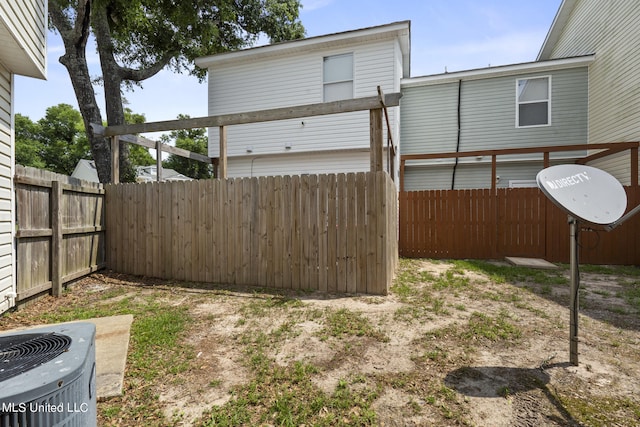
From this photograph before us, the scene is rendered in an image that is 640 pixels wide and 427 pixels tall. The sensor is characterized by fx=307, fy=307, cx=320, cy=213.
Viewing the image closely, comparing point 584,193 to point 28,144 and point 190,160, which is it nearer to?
point 190,160

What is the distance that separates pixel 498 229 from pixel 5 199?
9365 mm

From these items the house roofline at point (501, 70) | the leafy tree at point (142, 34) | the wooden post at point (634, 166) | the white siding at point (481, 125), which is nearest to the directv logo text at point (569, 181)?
the wooden post at point (634, 166)

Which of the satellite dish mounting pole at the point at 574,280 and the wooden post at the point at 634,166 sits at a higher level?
the wooden post at the point at 634,166

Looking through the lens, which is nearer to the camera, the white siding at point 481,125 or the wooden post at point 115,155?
the wooden post at point 115,155

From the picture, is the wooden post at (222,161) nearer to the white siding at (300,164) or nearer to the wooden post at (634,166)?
the white siding at (300,164)

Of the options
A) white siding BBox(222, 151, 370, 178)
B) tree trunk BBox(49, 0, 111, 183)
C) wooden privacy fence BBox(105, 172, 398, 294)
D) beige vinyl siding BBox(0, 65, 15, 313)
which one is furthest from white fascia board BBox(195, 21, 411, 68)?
beige vinyl siding BBox(0, 65, 15, 313)

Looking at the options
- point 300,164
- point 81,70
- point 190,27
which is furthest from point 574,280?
point 190,27

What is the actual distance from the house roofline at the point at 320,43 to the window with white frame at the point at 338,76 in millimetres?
403

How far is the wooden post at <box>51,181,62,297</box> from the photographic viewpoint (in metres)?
4.54

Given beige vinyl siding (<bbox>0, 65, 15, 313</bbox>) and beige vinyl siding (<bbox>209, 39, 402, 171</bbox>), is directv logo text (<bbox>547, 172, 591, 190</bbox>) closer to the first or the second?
beige vinyl siding (<bbox>0, 65, 15, 313</bbox>)

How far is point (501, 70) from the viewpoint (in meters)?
9.94

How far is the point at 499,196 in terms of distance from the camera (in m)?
7.82

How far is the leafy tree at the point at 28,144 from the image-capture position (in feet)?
88.8

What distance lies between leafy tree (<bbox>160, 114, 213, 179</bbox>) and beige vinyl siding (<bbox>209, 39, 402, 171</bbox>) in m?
20.8
